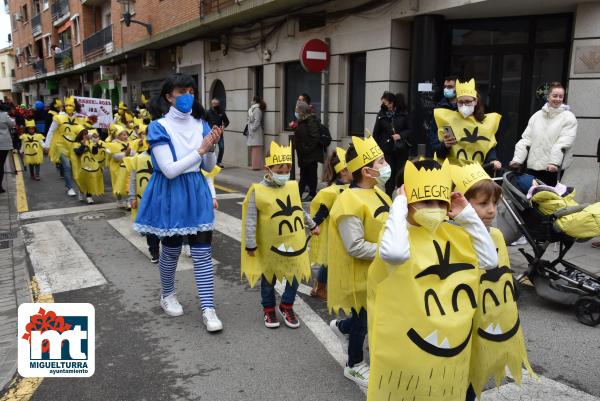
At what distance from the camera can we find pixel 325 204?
4305 millimetres

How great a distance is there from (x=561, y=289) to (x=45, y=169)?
15.1 metres

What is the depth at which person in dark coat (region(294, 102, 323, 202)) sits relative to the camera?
368 inches

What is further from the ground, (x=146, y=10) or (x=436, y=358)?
(x=146, y=10)

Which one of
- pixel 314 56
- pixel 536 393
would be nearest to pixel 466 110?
pixel 536 393

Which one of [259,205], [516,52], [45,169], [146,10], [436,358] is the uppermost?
[146,10]

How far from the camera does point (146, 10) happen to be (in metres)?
20.3

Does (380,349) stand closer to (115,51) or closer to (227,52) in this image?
(227,52)

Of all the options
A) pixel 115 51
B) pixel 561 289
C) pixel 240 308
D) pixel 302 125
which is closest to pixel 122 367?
pixel 240 308

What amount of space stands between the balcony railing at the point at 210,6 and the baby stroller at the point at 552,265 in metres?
11.6

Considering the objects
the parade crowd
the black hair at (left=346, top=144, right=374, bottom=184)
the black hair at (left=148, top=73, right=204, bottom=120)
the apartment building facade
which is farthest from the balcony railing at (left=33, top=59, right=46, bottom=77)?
the black hair at (left=346, top=144, right=374, bottom=184)

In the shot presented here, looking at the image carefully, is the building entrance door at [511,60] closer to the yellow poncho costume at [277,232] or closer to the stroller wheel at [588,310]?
the stroller wheel at [588,310]

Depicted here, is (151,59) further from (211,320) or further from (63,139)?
(211,320)

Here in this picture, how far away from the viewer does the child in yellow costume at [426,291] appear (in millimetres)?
2180

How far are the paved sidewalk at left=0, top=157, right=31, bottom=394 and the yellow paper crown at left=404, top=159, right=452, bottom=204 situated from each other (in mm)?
2870
